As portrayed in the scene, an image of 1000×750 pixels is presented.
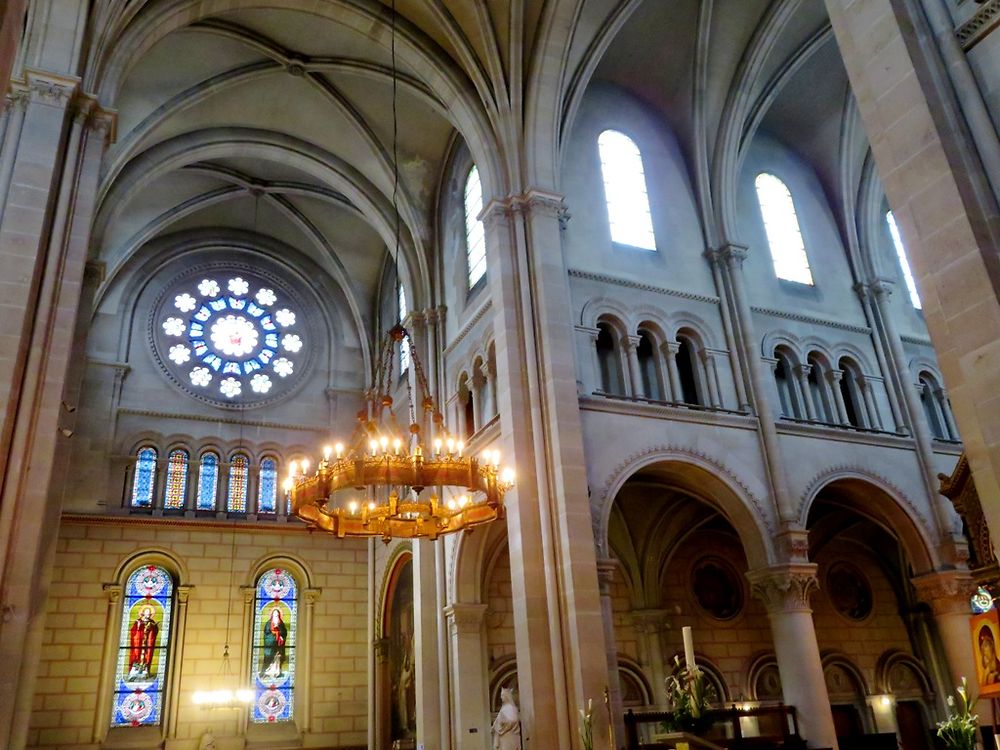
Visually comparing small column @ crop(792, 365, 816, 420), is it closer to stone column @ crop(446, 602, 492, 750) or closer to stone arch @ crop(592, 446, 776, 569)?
stone arch @ crop(592, 446, 776, 569)

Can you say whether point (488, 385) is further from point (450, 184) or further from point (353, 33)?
point (353, 33)

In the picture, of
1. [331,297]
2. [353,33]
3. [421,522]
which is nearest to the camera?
[421,522]

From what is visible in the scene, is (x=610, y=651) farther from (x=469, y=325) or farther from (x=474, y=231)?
(x=474, y=231)

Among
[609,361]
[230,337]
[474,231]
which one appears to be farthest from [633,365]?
[230,337]

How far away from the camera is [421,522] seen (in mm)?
12078

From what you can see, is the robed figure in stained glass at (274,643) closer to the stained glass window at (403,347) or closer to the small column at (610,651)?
the stained glass window at (403,347)

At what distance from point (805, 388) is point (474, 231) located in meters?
7.78

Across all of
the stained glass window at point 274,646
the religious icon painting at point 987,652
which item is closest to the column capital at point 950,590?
the religious icon painting at point 987,652

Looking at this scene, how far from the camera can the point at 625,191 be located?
18.0 meters

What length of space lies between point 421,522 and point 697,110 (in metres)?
11.5

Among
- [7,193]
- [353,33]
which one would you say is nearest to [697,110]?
[353,33]

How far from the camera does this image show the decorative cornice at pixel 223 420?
22.1 meters

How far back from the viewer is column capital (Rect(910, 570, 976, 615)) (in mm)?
16078

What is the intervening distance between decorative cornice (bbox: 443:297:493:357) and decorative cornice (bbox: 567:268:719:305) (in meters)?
1.81
